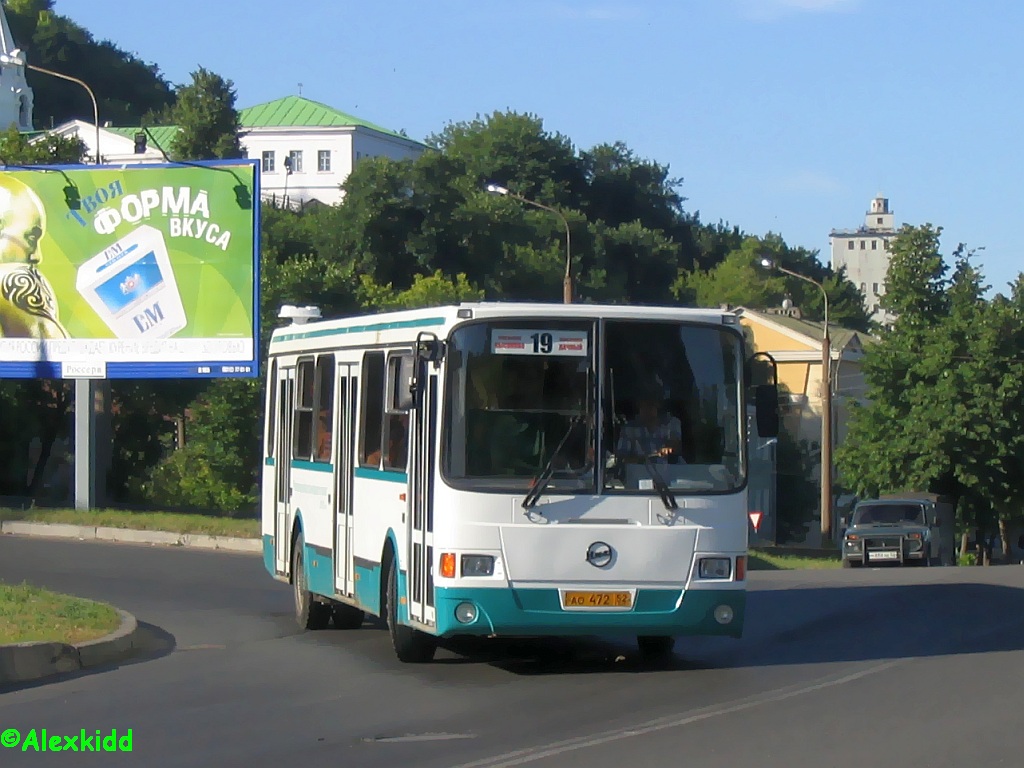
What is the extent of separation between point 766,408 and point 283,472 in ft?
20.7

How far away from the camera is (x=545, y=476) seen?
37.8 ft

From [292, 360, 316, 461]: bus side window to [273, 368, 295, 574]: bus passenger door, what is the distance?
0.27 metres

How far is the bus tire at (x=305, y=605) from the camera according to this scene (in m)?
15.6

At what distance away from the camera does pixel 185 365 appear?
101 feet

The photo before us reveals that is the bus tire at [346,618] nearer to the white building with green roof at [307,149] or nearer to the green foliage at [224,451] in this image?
the green foliage at [224,451]

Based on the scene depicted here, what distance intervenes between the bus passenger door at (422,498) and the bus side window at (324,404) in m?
2.71

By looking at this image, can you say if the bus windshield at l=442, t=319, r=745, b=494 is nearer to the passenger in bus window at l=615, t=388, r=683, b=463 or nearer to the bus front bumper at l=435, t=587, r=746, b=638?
the passenger in bus window at l=615, t=388, r=683, b=463

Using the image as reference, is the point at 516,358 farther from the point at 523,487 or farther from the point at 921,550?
the point at 921,550

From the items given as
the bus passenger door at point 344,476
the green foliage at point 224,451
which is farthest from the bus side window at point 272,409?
the green foliage at point 224,451

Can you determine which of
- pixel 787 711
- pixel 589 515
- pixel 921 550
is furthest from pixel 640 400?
pixel 921 550

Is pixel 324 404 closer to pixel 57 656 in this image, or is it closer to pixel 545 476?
pixel 57 656

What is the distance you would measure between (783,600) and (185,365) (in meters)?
15.3

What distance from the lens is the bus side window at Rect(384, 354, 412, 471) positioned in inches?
493

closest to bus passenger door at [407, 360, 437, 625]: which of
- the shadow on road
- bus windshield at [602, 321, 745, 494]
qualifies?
the shadow on road
